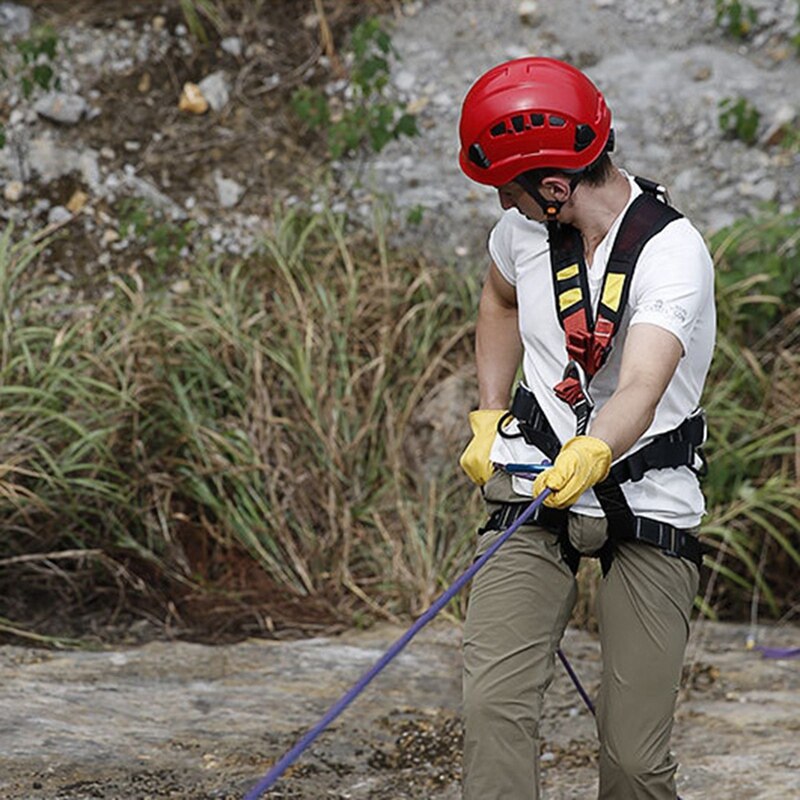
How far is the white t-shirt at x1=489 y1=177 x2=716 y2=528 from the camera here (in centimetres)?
256

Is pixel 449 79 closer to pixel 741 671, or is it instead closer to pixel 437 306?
pixel 437 306

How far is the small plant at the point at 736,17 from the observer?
7098 mm

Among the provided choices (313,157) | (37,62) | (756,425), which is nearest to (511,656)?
(756,425)

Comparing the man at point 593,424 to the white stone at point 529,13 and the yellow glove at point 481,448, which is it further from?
the white stone at point 529,13

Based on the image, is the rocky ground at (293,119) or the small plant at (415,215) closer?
the small plant at (415,215)

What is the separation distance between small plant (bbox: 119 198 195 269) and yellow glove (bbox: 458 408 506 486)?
3398mm

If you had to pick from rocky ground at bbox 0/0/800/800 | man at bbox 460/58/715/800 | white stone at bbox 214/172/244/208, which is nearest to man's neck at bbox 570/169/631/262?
man at bbox 460/58/715/800

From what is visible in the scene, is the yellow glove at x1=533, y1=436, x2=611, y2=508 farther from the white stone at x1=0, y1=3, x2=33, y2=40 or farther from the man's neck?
the white stone at x1=0, y1=3, x2=33, y2=40

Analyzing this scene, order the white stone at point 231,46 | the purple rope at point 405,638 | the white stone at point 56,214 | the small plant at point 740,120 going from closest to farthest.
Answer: the purple rope at point 405,638 → the white stone at point 56,214 → the small plant at point 740,120 → the white stone at point 231,46

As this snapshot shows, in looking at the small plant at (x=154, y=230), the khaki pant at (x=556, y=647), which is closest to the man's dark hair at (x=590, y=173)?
the khaki pant at (x=556, y=647)

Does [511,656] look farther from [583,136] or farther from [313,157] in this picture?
[313,157]

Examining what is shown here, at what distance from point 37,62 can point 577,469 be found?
5.15 m

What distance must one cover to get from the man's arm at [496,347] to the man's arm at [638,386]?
1.82 feet

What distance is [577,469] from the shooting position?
7.85 feet
